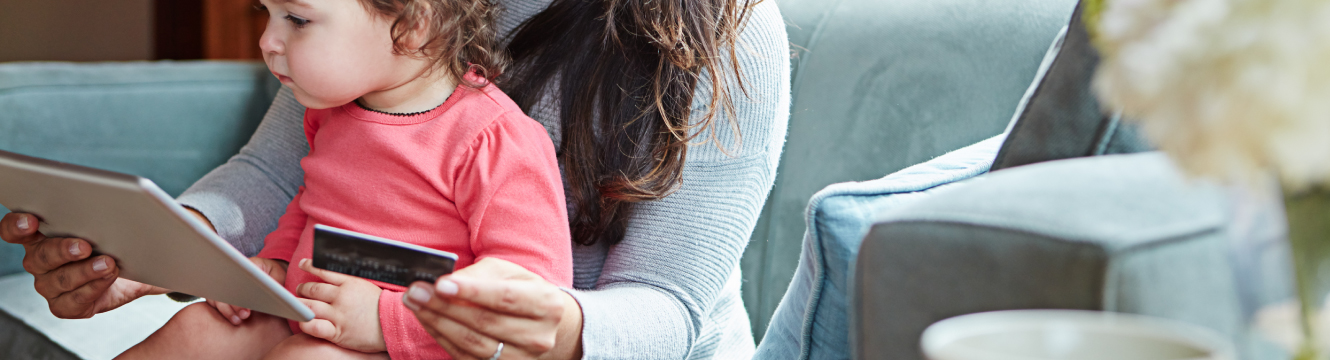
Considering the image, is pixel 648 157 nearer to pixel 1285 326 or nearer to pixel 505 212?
pixel 505 212

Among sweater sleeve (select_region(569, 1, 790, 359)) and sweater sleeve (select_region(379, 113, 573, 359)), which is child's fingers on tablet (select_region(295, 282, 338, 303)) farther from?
sweater sleeve (select_region(569, 1, 790, 359))

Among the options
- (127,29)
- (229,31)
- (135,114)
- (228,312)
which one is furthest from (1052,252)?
(127,29)

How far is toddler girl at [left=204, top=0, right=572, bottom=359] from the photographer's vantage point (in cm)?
76

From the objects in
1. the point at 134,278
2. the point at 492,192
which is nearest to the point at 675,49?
the point at 492,192

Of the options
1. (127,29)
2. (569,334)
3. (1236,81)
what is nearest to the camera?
(1236,81)

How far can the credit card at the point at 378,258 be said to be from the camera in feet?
2.09

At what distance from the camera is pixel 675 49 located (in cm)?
85

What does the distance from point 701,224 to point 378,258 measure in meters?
0.31

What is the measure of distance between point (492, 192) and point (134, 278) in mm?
372

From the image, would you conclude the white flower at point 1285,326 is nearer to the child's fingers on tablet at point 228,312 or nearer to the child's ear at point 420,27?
the child's ear at point 420,27

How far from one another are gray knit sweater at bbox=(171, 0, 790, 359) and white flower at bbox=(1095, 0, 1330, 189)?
55 centimetres

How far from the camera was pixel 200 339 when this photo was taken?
0.84m

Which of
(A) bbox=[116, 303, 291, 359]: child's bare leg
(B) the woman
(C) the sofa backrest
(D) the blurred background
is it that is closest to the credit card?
(B) the woman

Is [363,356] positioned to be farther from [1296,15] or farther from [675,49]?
[1296,15]
